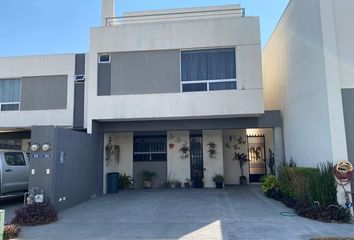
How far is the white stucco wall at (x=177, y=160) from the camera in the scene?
1588cm

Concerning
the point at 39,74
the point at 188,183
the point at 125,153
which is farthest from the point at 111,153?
the point at 39,74

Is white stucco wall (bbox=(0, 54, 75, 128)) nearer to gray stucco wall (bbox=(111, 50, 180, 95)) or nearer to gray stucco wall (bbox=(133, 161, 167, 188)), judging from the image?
gray stucco wall (bbox=(111, 50, 180, 95))

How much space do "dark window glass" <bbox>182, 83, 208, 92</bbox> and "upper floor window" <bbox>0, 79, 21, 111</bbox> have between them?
26.4 feet

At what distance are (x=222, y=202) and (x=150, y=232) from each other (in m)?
4.47

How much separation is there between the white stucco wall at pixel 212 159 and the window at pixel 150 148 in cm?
218

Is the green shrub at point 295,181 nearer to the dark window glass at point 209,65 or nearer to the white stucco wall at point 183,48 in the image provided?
the white stucco wall at point 183,48

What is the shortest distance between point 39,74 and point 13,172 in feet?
17.0

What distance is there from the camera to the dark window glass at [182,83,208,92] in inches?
482

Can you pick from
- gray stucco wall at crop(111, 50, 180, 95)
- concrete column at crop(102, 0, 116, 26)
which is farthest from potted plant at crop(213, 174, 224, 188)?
concrete column at crop(102, 0, 116, 26)

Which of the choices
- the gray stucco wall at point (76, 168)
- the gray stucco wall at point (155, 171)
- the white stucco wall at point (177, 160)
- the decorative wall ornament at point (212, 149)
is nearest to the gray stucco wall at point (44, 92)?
the gray stucco wall at point (76, 168)

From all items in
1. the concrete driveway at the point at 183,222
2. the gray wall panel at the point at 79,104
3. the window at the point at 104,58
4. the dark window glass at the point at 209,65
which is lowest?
the concrete driveway at the point at 183,222

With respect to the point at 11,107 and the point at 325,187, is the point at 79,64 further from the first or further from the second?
the point at 325,187

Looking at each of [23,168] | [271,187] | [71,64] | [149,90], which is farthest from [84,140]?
[271,187]

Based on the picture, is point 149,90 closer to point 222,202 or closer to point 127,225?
point 222,202
